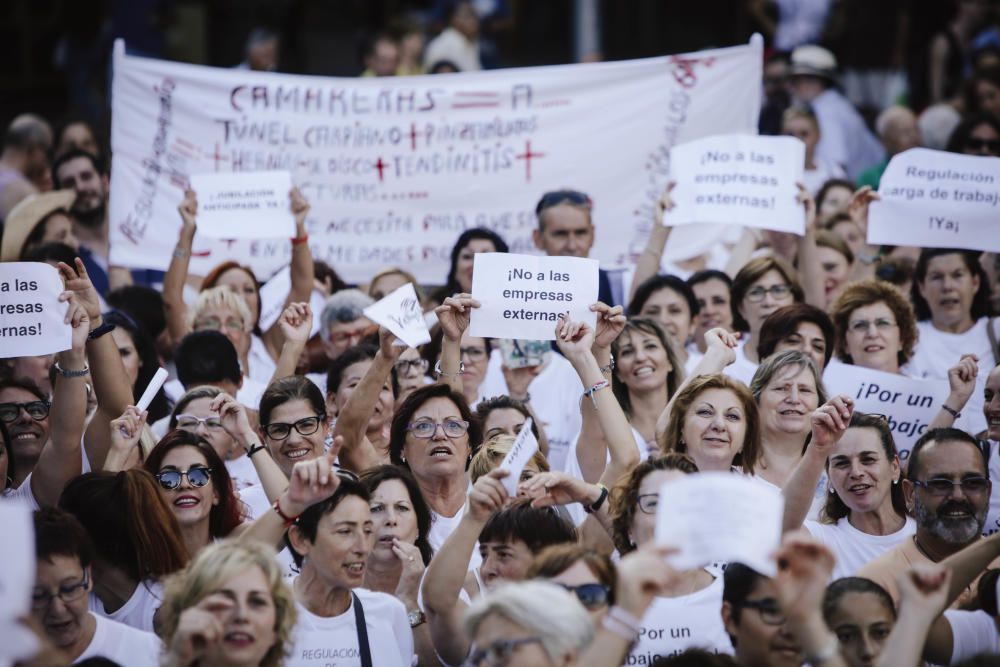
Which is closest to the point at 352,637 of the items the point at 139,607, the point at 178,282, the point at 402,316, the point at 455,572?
the point at 455,572

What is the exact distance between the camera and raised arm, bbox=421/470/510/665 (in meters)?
4.93

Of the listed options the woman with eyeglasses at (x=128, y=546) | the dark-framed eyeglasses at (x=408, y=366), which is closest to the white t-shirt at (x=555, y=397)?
the dark-framed eyeglasses at (x=408, y=366)

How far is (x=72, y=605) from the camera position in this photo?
15.1 ft

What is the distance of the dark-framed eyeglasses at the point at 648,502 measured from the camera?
5.27 metres

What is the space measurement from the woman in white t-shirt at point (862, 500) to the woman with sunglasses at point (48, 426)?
268 cm

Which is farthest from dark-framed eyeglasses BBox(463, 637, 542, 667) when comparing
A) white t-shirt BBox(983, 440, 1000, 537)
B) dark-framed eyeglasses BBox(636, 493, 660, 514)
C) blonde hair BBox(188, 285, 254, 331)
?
blonde hair BBox(188, 285, 254, 331)

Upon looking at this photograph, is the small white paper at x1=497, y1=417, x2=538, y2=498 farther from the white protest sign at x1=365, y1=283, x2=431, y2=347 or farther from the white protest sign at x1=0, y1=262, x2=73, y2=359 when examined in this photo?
the white protest sign at x1=0, y1=262, x2=73, y2=359

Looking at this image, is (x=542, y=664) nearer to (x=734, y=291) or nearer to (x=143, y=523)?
(x=143, y=523)

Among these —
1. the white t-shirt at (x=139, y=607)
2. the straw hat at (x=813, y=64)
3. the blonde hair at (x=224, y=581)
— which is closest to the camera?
the blonde hair at (x=224, y=581)

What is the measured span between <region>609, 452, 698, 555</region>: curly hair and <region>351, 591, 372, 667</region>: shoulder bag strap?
914 millimetres

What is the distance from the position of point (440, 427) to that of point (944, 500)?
6.20 feet

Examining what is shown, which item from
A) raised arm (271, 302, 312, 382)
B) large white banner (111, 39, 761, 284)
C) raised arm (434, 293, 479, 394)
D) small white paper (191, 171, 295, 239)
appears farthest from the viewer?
large white banner (111, 39, 761, 284)

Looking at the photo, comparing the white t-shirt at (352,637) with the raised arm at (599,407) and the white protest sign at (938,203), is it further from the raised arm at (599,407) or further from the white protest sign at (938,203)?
the white protest sign at (938,203)

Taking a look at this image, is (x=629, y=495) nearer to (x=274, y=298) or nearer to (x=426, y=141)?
(x=274, y=298)
